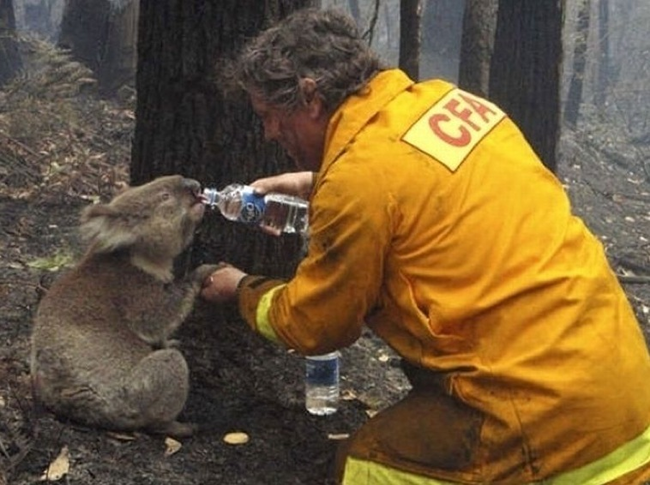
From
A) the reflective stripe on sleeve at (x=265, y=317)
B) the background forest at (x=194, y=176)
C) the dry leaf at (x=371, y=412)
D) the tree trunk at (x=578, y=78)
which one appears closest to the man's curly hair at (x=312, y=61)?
the background forest at (x=194, y=176)

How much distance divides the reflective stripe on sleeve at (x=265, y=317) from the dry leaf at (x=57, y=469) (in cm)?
104

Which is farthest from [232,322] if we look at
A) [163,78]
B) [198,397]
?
[163,78]

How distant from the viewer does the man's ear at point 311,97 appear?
386cm

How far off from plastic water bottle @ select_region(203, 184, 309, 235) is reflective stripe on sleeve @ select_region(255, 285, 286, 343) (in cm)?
70

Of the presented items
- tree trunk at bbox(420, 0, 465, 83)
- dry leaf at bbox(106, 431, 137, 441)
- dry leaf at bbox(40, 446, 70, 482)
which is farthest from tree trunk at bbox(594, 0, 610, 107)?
dry leaf at bbox(40, 446, 70, 482)

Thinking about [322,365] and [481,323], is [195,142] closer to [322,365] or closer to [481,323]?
[322,365]

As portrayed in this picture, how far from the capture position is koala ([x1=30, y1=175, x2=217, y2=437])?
4668mm

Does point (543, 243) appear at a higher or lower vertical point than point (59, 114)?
higher

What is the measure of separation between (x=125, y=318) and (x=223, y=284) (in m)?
0.58

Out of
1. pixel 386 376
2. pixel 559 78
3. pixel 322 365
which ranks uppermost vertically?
pixel 559 78

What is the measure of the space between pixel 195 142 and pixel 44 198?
13.5 feet

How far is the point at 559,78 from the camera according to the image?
32.4 feet

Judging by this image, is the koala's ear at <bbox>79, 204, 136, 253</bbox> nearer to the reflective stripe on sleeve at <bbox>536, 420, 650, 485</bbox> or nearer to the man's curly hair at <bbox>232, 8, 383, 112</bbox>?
the man's curly hair at <bbox>232, 8, 383, 112</bbox>

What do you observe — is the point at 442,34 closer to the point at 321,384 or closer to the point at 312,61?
the point at 321,384
